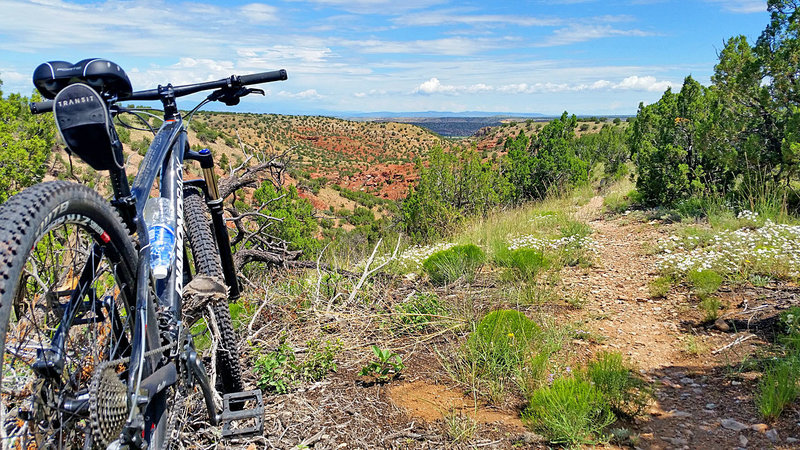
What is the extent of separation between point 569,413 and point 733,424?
916 mm

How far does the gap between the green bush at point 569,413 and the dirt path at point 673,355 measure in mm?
213

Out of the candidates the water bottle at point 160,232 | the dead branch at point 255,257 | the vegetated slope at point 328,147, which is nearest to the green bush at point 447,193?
the dead branch at point 255,257

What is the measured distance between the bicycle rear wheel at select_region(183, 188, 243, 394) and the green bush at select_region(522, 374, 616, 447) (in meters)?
1.56

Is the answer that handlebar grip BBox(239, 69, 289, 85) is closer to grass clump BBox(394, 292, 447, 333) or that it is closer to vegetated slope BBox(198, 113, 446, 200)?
grass clump BBox(394, 292, 447, 333)

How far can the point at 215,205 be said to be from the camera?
8.35 ft

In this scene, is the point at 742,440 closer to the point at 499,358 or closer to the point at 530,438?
the point at 530,438

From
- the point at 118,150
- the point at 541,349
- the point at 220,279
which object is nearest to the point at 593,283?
the point at 541,349

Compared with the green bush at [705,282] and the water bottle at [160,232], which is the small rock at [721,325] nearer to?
the green bush at [705,282]

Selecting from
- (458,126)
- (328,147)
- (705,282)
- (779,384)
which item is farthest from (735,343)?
(458,126)

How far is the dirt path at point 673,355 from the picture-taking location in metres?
2.49

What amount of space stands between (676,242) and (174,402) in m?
5.36

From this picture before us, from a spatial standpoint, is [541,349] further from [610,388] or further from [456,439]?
[456,439]

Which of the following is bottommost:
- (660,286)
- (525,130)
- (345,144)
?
(660,286)

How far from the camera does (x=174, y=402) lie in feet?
6.41
